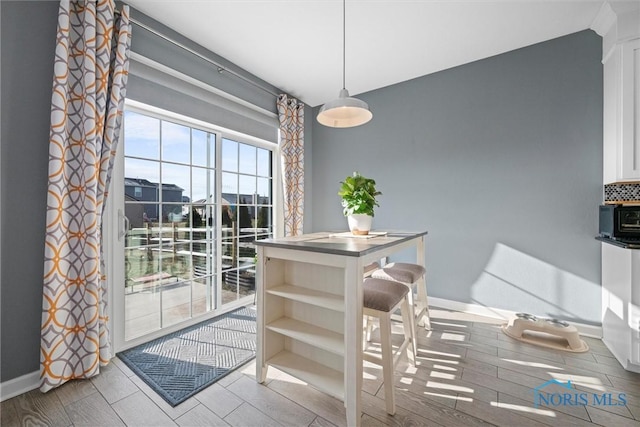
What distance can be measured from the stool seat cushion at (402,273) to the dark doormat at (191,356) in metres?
1.18

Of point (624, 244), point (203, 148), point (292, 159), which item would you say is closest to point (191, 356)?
point (203, 148)

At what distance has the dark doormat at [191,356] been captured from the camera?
1679 millimetres

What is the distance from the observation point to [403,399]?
156 cm

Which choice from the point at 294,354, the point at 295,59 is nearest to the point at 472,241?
the point at 294,354

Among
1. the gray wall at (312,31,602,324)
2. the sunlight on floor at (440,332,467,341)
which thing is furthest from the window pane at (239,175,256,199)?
the sunlight on floor at (440,332,467,341)

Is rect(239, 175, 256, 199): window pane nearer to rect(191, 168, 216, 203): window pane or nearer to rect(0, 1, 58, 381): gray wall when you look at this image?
rect(191, 168, 216, 203): window pane

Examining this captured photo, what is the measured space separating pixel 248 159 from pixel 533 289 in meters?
3.31

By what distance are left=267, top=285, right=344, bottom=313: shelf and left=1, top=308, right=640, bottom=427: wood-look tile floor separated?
59 cm

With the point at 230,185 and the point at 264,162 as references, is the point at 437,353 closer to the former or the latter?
the point at 230,185

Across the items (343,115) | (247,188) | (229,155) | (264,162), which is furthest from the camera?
(264,162)

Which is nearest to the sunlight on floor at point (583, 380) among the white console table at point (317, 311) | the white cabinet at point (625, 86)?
the white console table at point (317, 311)

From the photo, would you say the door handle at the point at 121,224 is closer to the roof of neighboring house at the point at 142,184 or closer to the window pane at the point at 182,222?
the window pane at the point at 182,222

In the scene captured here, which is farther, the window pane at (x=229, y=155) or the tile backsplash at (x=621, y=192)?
the window pane at (x=229, y=155)

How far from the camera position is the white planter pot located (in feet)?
6.50
